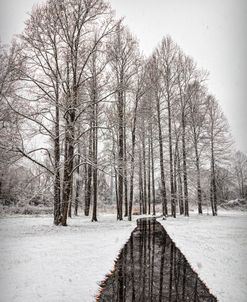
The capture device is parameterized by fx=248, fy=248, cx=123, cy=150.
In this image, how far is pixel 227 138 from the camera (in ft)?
90.8

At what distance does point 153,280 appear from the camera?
18.2 ft

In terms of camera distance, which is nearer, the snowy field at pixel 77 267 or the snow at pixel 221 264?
the snowy field at pixel 77 267

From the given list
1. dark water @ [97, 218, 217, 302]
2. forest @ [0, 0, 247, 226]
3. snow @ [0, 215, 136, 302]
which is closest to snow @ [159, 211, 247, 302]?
dark water @ [97, 218, 217, 302]

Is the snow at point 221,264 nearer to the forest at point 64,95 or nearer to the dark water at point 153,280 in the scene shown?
the dark water at point 153,280

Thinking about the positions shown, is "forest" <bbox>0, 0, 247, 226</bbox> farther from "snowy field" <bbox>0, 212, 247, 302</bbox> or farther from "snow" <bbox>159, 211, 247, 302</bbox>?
"snow" <bbox>159, 211, 247, 302</bbox>

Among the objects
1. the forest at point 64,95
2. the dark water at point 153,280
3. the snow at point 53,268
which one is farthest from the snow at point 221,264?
the forest at point 64,95

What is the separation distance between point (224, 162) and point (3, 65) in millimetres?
23412

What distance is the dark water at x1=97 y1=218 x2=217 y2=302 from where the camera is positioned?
4.68m

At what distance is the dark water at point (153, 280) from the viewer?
4.68m

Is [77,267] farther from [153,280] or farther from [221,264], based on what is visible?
[221,264]

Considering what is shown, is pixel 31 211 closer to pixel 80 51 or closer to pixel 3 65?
pixel 3 65

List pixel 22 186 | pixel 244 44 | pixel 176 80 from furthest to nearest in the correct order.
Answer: pixel 176 80 < pixel 22 186 < pixel 244 44

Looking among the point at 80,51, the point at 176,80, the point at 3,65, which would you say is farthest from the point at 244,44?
the point at 176,80

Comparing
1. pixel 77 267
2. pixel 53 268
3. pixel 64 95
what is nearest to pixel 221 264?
pixel 77 267
